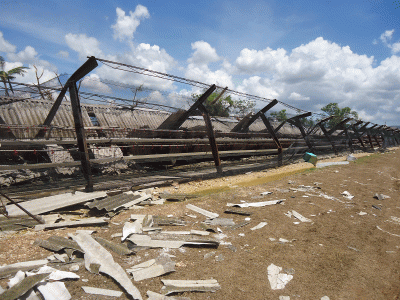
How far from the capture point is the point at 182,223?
211 inches

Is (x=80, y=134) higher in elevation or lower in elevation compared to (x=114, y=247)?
higher

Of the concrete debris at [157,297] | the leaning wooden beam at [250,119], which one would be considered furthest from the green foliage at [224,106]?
the concrete debris at [157,297]

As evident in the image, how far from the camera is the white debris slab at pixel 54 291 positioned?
2.64 meters

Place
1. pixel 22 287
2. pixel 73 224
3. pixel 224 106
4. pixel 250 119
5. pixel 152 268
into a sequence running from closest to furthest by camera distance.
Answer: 1. pixel 22 287
2. pixel 152 268
3. pixel 73 224
4. pixel 250 119
5. pixel 224 106

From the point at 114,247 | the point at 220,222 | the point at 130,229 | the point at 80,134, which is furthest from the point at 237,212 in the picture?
the point at 80,134

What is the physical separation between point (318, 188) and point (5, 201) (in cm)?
1086

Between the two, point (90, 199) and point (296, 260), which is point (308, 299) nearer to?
point (296, 260)

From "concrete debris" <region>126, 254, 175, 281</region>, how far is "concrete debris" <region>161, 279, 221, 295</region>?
22 centimetres

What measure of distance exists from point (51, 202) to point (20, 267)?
3.00 m

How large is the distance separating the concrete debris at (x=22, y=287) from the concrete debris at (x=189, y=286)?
1.59 metres

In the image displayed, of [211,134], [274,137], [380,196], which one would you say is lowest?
[380,196]

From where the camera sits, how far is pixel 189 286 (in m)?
3.09

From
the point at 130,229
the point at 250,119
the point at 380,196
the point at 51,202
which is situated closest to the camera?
the point at 130,229

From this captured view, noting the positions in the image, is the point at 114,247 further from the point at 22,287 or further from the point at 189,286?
the point at 189,286
